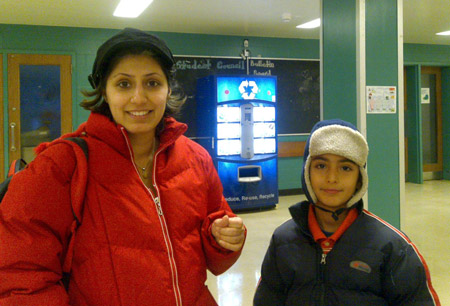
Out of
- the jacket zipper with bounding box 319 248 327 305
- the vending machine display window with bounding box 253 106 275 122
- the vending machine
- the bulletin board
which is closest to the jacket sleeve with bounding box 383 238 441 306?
the jacket zipper with bounding box 319 248 327 305

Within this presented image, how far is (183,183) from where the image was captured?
126 cm

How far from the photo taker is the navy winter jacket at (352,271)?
1313 mm

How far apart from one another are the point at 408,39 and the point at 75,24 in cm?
611

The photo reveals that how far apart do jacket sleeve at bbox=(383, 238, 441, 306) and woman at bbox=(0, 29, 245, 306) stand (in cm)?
47

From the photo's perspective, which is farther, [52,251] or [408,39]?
A: [408,39]

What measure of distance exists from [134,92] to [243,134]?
5.04 m

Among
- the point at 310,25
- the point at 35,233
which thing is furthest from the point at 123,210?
the point at 310,25

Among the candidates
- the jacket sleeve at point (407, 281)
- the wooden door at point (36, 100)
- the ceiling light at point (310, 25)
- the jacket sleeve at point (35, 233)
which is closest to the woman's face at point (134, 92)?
the jacket sleeve at point (35, 233)

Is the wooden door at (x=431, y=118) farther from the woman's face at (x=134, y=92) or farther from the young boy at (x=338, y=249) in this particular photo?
the woman's face at (x=134, y=92)

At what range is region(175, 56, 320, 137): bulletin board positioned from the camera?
6.82 meters

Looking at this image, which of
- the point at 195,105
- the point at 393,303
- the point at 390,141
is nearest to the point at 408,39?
the point at 195,105

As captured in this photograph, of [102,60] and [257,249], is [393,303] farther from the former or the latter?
[257,249]

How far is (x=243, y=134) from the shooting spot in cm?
625

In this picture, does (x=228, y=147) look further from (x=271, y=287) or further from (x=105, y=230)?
(x=105, y=230)
